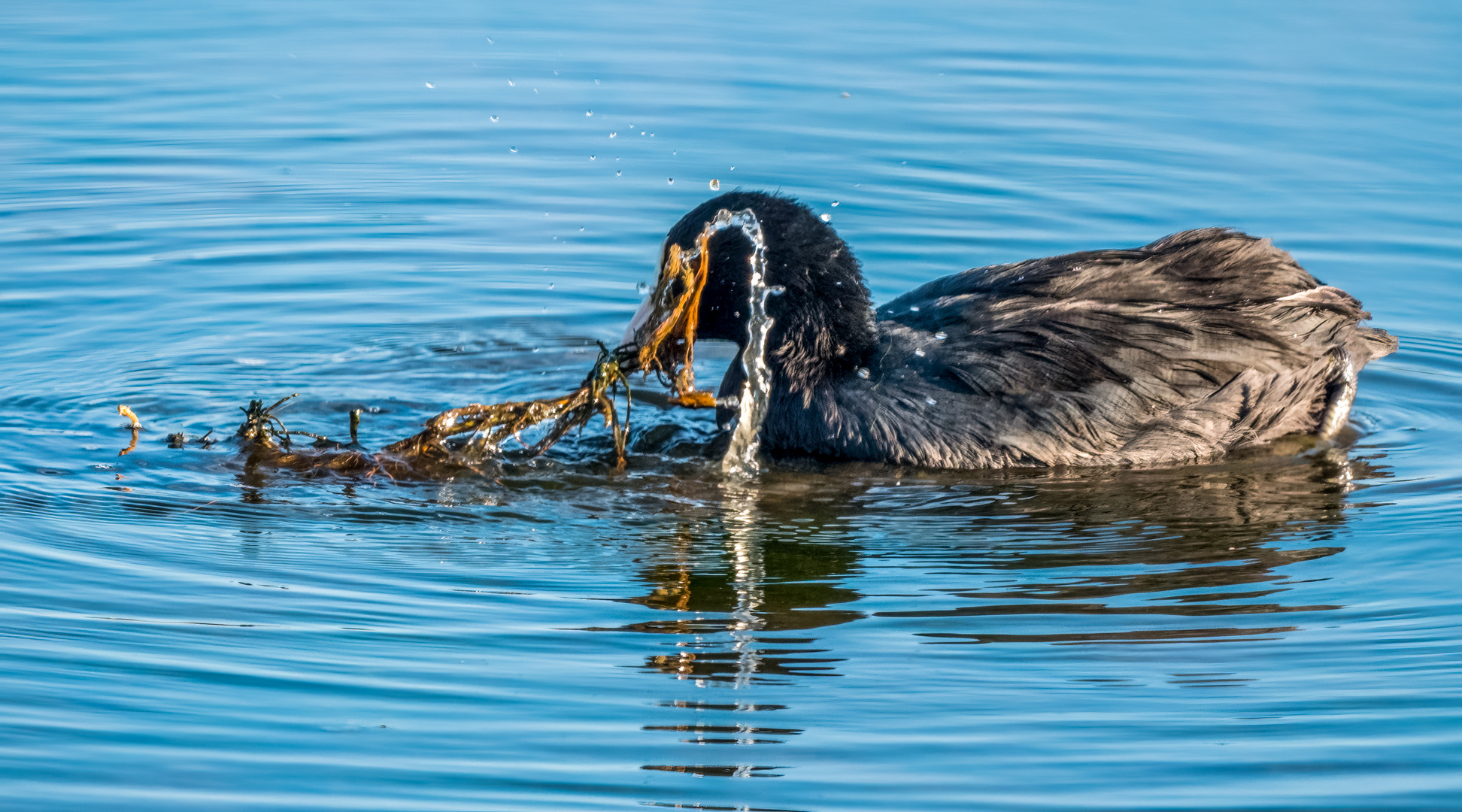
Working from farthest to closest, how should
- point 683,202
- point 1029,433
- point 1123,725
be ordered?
point 683,202, point 1029,433, point 1123,725

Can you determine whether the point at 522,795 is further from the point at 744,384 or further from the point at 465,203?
the point at 465,203

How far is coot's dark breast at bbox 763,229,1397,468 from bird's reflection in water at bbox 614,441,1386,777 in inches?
5.6

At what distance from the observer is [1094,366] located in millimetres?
6754

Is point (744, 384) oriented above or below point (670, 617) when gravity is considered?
above

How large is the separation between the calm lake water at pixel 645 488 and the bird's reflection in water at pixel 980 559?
0.02 m

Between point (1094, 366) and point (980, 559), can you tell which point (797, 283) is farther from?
point (980, 559)

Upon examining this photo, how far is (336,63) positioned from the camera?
12852 mm

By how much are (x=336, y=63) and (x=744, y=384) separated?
6906mm

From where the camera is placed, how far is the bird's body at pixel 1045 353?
6.78m

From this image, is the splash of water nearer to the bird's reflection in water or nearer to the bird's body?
the bird's body

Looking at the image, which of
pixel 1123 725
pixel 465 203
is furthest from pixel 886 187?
pixel 1123 725

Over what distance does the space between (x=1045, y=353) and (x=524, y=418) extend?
79.2 inches

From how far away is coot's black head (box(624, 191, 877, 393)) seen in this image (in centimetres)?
700

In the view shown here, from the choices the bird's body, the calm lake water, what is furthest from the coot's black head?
the calm lake water
